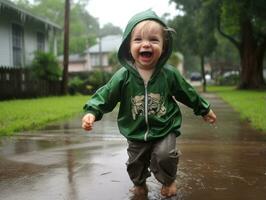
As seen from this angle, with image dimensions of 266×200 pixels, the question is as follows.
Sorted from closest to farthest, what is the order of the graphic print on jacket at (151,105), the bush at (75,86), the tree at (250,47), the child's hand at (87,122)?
the child's hand at (87,122), the graphic print on jacket at (151,105), the bush at (75,86), the tree at (250,47)

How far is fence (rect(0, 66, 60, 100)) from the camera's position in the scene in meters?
20.9

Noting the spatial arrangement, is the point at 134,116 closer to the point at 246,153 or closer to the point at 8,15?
the point at 246,153

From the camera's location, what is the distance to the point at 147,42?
153 inches

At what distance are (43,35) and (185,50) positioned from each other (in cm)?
1321

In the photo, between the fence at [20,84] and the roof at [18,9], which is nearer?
the fence at [20,84]

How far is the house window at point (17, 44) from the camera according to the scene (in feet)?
80.4

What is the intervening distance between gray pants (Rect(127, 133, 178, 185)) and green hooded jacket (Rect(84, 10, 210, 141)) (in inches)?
3.1

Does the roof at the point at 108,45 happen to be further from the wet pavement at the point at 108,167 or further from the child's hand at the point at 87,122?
the child's hand at the point at 87,122

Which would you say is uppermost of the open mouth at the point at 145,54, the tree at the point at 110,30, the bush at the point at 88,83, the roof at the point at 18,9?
the tree at the point at 110,30

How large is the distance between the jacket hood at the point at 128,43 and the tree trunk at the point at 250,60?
3057 cm

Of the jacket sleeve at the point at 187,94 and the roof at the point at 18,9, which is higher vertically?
the roof at the point at 18,9

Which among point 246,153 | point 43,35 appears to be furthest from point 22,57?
point 246,153

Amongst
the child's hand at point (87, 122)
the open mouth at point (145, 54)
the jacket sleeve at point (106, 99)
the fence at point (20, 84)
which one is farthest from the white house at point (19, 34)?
the child's hand at point (87, 122)

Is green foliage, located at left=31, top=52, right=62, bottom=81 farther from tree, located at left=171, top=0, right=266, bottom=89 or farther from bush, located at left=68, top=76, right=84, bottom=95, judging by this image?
tree, located at left=171, top=0, right=266, bottom=89
